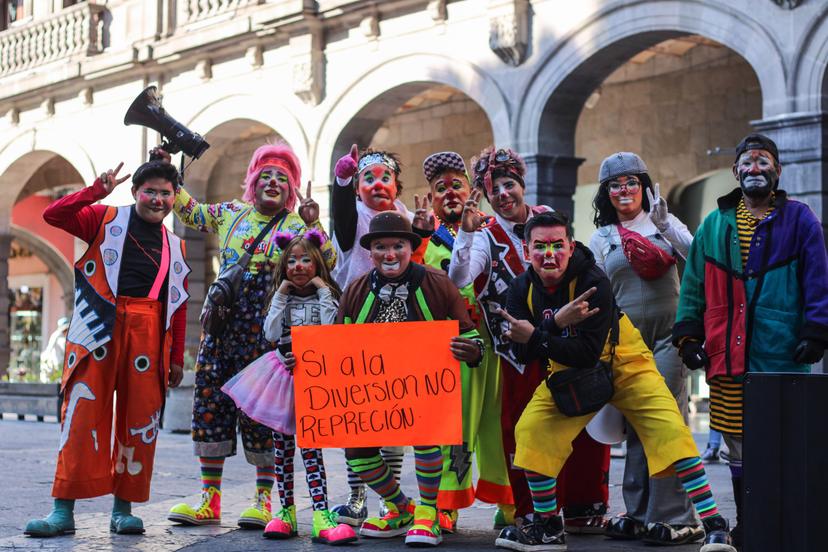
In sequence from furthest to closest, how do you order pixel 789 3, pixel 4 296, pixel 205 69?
pixel 4 296 → pixel 205 69 → pixel 789 3

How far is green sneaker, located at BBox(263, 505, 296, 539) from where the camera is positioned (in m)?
5.61

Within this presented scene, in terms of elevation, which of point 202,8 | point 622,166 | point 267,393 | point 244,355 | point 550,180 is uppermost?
point 202,8

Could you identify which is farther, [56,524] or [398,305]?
[56,524]

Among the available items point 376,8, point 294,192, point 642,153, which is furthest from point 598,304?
point 642,153

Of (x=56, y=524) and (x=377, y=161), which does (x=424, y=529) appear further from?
(x=377, y=161)

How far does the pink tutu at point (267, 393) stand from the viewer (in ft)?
18.6

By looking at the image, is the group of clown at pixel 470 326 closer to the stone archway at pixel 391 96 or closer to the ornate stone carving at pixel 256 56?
the stone archway at pixel 391 96

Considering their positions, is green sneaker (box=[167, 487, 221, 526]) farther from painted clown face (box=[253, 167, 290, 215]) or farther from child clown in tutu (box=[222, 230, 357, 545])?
painted clown face (box=[253, 167, 290, 215])

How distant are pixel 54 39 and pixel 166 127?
1419cm

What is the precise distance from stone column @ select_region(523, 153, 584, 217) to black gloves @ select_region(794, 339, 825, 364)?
784cm

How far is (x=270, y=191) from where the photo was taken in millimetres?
6176

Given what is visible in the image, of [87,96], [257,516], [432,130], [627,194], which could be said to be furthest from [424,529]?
[87,96]

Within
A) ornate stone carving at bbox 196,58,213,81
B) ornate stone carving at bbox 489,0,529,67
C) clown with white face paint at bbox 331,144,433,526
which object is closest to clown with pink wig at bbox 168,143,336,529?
clown with white face paint at bbox 331,144,433,526

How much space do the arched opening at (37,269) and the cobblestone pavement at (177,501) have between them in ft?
46.4
